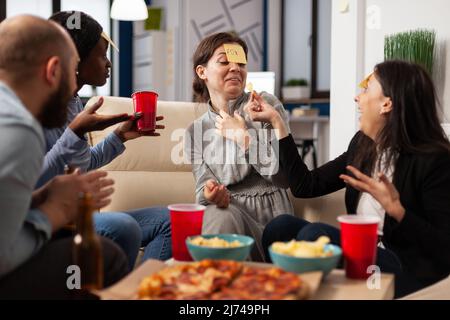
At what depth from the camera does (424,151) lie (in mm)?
1594

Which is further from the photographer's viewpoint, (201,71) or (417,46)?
(417,46)

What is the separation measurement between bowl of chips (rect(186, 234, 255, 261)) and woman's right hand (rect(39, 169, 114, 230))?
0.77ft

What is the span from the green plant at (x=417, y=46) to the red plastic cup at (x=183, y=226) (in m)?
1.80

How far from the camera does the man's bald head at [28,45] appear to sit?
1.14 m

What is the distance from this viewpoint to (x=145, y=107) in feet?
6.22

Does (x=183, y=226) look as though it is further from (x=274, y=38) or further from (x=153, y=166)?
(x=274, y=38)

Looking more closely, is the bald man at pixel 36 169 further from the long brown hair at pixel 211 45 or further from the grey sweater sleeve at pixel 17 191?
the long brown hair at pixel 211 45

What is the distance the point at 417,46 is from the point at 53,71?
2151mm

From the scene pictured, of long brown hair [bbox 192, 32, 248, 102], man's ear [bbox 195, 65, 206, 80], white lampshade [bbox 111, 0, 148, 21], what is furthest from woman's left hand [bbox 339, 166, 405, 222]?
white lampshade [bbox 111, 0, 148, 21]

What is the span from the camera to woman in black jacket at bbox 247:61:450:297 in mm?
1448

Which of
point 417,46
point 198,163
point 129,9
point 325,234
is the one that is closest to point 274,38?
point 129,9

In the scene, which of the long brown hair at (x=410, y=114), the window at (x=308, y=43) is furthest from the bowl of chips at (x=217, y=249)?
the window at (x=308, y=43)
